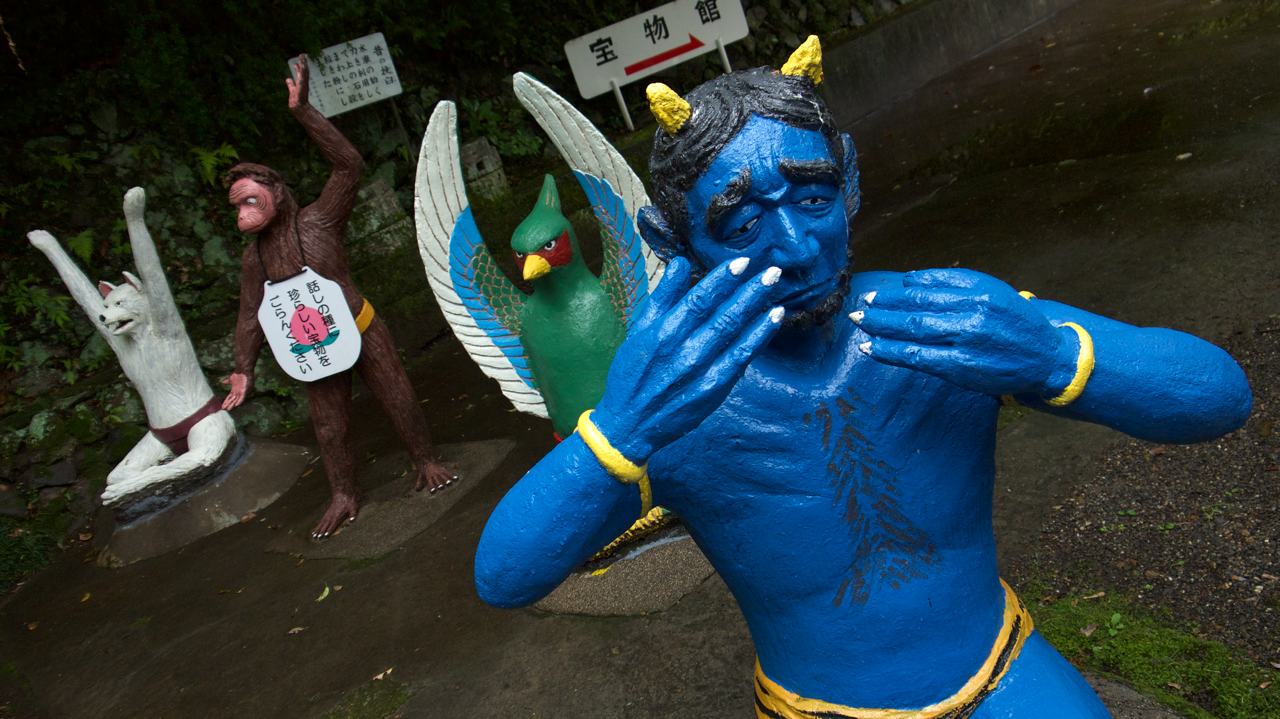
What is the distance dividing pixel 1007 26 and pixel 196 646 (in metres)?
11.5

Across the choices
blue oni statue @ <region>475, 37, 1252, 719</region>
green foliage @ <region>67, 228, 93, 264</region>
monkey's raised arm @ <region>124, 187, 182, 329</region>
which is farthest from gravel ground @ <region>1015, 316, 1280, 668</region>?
green foliage @ <region>67, 228, 93, 264</region>

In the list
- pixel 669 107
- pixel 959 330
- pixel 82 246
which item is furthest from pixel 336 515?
pixel 959 330

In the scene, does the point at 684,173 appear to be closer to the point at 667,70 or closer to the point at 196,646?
the point at 196,646

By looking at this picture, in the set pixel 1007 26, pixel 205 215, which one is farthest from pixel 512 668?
pixel 1007 26

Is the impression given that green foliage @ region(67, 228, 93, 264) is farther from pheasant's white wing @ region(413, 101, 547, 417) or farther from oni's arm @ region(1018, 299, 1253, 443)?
oni's arm @ region(1018, 299, 1253, 443)

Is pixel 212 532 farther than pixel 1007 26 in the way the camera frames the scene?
No

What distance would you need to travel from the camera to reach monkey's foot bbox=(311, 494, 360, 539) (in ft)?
17.2

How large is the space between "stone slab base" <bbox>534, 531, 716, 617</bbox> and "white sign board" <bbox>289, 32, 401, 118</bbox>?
507 centimetres

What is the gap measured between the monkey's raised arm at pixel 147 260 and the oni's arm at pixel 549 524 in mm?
4478

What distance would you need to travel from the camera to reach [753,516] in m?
1.60

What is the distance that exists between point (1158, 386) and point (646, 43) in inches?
322

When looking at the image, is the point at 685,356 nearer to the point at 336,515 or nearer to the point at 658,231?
the point at 658,231

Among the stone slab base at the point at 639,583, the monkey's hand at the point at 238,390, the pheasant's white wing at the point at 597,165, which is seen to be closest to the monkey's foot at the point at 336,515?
the monkey's hand at the point at 238,390

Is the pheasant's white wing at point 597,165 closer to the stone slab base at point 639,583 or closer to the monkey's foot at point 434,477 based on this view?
the stone slab base at point 639,583
